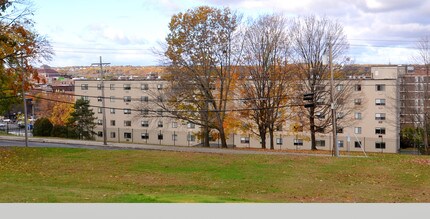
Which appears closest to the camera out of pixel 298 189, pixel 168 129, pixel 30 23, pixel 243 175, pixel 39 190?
pixel 39 190

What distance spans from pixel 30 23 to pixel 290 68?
24.6m

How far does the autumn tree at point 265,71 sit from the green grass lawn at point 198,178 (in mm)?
16164

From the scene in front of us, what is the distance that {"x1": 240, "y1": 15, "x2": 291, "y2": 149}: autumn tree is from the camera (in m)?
46.8

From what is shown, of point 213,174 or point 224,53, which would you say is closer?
point 213,174

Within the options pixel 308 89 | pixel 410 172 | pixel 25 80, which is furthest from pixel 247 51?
pixel 410 172

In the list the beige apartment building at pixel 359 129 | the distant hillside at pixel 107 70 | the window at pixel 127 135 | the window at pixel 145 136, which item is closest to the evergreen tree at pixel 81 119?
the beige apartment building at pixel 359 129

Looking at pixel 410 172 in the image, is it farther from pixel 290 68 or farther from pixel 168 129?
pixel 168 129

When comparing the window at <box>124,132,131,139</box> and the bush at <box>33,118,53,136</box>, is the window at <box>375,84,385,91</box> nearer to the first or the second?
the window at <box>124,132,131,139</box>

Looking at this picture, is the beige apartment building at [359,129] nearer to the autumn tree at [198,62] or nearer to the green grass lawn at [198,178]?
the autumn tree at [198,62]

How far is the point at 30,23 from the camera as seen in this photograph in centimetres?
2967

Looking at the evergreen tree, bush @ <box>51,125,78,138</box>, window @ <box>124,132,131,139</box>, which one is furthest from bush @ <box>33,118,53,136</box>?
window @ <box>124,132,131,139</box>

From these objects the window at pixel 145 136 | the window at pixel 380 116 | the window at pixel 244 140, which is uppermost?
the window at pixel 380 116

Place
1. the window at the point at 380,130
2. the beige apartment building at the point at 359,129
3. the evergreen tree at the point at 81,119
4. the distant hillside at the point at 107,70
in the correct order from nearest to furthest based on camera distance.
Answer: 1. the beige apartment building at the point at 359,129
2. the window at the point at 380,130
3. the evergreen tree at the point at 81,119
4. the distant hillside at the point at 107,70

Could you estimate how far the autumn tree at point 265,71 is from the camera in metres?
46.8
